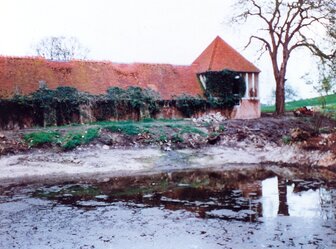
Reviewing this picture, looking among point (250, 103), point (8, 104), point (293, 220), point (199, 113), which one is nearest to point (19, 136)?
point (8, 104)

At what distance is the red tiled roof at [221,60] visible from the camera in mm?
38250

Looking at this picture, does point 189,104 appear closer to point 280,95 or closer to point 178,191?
point 280,95

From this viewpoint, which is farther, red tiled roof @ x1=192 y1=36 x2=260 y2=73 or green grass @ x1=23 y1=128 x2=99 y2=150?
red tiled roof @ x1=192 y1=36 x2=260 y2=73

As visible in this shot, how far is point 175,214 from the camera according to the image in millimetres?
12883

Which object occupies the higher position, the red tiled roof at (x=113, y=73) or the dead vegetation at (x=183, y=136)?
the red tiled roof at (x=113, y=73)

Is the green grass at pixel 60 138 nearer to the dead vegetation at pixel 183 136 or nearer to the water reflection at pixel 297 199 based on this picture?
the dead vegetation at pixel 183 136

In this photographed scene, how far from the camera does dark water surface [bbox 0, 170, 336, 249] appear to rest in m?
10.3

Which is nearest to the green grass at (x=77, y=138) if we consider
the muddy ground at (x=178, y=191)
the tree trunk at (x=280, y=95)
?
the muddy ground at (x=178, y=191)

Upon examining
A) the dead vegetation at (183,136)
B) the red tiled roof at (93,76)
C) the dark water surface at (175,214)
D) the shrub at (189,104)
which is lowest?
the dark water surface at (175,214)

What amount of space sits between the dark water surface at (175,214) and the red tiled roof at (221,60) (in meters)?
20.2

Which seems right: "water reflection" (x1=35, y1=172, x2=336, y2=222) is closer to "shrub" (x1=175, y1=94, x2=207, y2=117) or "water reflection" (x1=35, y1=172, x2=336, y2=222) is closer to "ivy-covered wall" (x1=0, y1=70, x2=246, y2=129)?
"ivy-covered wall" (x1=0, y1=70, x2=246, y2=129)

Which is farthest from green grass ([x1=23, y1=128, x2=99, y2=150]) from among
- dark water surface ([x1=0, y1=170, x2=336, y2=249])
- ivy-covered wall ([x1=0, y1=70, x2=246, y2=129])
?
dark water surface ([x1=0, y1=170, x2=336, y2=249])

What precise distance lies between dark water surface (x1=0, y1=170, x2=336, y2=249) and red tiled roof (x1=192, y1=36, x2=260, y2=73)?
20.2 meters

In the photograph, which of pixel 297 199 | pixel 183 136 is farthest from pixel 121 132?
pixel 297 199
